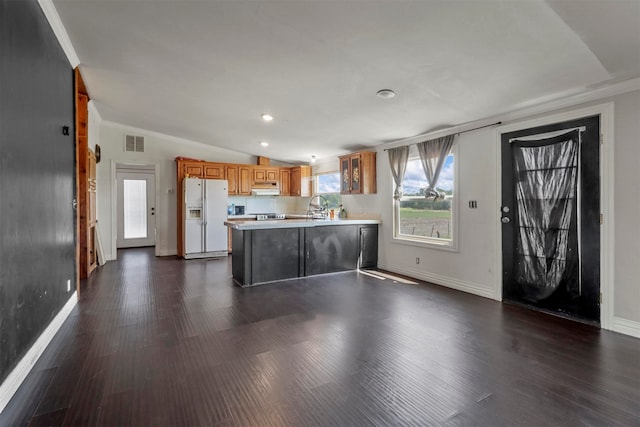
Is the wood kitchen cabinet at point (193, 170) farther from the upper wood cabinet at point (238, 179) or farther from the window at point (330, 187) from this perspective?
the window at point (330, 187)

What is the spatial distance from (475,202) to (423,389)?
2.71m

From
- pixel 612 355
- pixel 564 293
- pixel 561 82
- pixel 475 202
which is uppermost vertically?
pixel 561 82

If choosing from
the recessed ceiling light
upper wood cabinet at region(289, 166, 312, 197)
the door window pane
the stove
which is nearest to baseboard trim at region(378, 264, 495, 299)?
the recessed ceiling light

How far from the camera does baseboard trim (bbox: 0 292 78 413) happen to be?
1691mm

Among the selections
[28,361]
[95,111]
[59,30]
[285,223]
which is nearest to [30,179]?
[28,361]

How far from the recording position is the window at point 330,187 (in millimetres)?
6495

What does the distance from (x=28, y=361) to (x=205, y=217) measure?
15.0 ft

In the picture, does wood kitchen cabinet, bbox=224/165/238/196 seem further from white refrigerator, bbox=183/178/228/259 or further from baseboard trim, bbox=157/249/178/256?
baseboard trim, bbox=157/249/178/256

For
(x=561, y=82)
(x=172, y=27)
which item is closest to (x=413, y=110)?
(x=561, y=82)

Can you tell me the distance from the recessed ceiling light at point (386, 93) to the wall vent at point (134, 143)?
5.47 m

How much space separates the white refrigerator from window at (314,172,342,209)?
209 cm

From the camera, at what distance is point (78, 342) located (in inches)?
96.3

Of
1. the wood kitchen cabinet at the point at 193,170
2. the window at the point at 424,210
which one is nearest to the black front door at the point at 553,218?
the window at the point at 424,210

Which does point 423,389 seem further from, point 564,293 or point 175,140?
point 175,140
